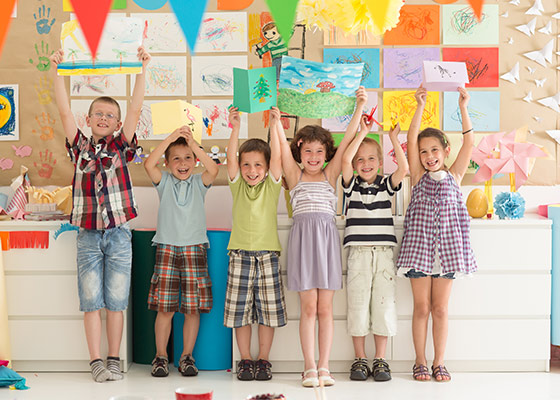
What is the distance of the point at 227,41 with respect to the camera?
11.5 feet

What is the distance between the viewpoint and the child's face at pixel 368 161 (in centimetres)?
299

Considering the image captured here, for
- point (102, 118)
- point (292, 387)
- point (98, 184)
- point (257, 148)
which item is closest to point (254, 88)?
point (257, 148)

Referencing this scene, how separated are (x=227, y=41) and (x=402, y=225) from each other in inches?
54.9

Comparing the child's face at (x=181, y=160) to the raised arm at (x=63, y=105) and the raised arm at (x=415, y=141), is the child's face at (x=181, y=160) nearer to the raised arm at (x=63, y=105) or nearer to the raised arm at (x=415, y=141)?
the raised arm at (x=63, y=105)

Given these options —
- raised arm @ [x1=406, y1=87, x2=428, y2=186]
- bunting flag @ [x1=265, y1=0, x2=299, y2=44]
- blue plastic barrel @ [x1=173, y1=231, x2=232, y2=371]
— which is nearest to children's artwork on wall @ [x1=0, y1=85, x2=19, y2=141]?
blue plastic barrel @ [x1=173, y1=231, x2=232, y2=371]

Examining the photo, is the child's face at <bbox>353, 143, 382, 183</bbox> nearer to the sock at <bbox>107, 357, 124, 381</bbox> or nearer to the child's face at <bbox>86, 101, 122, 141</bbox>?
the child's face at <bbox>86, 101, 122, 141</bbox>

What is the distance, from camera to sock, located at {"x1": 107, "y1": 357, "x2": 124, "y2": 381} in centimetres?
293

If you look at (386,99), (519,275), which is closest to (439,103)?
(386,99)

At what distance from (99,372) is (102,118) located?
1155 millimetres

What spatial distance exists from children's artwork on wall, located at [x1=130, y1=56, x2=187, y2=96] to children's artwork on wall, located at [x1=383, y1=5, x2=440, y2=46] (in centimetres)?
112

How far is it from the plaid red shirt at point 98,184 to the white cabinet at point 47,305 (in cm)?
20

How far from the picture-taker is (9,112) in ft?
11.6

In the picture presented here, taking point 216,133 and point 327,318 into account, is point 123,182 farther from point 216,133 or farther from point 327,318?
point 327,318

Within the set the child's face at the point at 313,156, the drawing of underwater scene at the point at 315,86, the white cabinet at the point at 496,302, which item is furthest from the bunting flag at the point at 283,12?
the white cabinet at the point at 496,302
